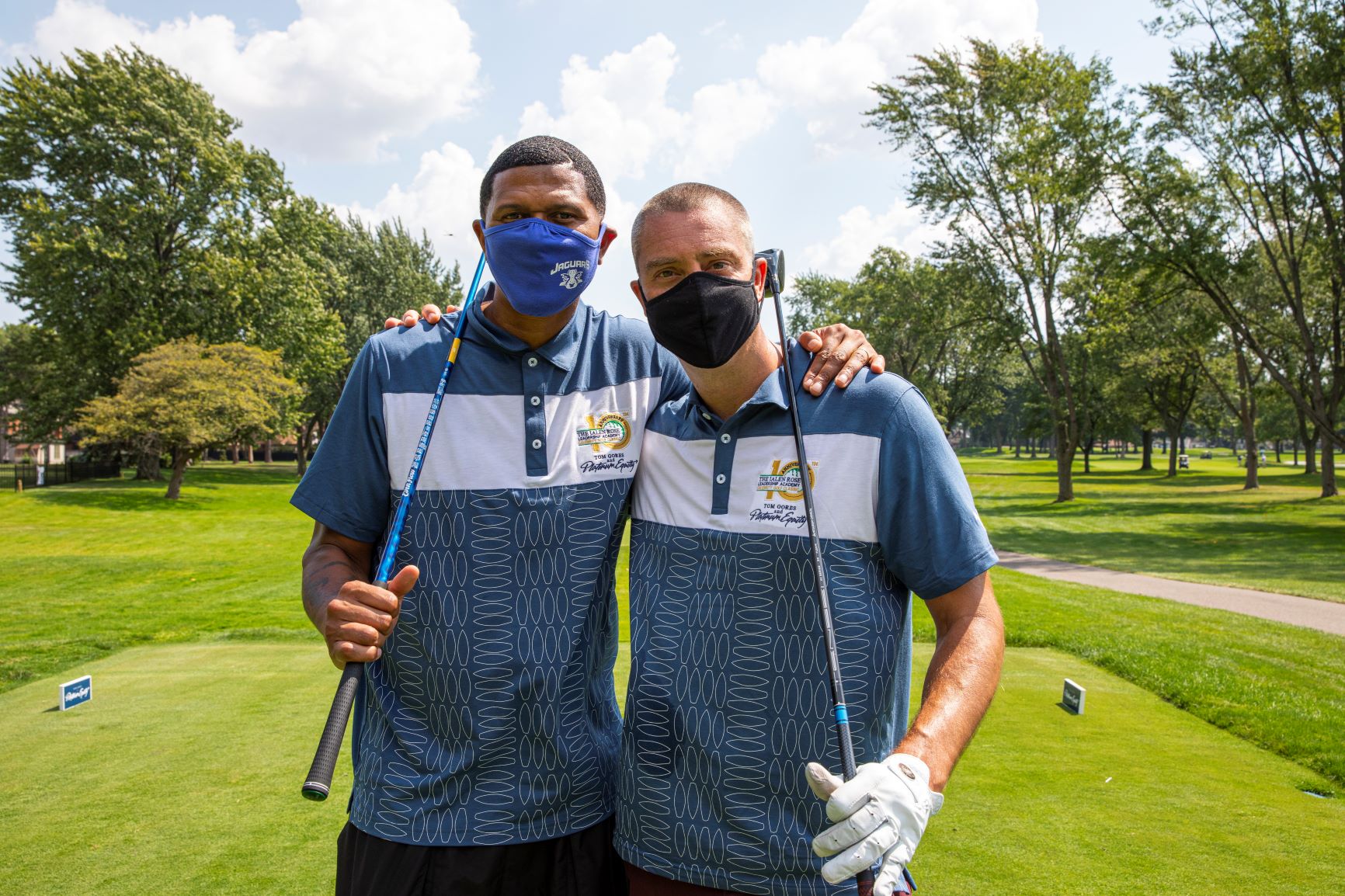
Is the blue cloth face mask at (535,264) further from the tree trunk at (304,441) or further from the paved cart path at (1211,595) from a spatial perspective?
the tree trunk at (304,441)

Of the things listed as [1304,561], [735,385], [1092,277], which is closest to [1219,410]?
[1092,277]

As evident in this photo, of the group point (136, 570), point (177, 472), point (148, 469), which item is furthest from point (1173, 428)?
point (148, 469)

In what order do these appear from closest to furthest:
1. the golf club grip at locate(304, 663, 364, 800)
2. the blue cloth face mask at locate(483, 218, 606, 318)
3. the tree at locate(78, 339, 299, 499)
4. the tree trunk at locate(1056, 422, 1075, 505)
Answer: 1. the golf club grip at locate(304, 663, 364, 800)
2. the blue cloth face mask at locate(483, 218, 606, 318)
3. the tree at locate(78, 339, 299, 499)
4. the tree trunk at locate(1056, 422, 1075, 505)

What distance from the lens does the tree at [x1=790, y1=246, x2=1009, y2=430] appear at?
28.8 m

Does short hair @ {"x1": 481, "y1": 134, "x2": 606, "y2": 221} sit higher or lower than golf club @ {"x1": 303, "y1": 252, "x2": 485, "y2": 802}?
higher

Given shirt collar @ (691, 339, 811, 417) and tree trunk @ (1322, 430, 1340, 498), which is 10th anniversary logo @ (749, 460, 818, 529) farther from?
tree trunk @ (1322, 430, 1340, 498)

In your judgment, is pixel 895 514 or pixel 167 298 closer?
pixel 895 514

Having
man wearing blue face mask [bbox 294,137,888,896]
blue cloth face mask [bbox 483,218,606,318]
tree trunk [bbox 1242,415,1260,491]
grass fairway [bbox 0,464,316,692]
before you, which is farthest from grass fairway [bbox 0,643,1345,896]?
tree trunk [bbox 1242,415,1260,491]

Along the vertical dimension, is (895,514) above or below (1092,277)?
below

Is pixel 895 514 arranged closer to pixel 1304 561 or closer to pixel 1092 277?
pixel 1304 561

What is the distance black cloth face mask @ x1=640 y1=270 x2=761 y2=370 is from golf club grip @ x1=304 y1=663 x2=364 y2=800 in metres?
1.10

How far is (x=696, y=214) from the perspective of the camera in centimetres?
229

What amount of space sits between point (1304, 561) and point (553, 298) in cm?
1896

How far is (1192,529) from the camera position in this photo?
23.1 meters
